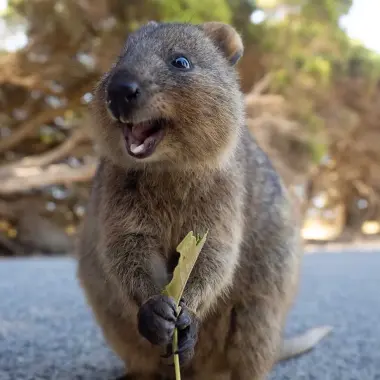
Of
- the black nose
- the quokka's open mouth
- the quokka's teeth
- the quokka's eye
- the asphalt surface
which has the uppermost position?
the quokka's eye

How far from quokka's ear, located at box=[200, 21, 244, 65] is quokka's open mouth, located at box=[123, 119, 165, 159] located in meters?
0.64

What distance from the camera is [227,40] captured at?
2.16 m

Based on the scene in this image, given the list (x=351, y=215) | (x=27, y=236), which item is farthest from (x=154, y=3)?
(x=351, y=215)

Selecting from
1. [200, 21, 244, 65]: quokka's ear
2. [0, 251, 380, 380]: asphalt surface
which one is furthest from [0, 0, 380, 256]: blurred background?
[200, 21, 244, 65]: quokka's ear

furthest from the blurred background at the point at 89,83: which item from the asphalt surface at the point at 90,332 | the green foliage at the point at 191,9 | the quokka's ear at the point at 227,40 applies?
the quokka's ear at the point at 227,40

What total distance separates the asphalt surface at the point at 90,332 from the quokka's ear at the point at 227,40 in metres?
1.47

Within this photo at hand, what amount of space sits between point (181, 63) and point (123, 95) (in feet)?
1.11

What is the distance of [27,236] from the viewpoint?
11102mm

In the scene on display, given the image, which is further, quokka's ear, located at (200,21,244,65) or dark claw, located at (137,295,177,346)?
quokka's ear, located at (200,21,244,65)

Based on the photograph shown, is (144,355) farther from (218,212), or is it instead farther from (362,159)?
(362,159)

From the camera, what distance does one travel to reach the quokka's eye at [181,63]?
1.78 m

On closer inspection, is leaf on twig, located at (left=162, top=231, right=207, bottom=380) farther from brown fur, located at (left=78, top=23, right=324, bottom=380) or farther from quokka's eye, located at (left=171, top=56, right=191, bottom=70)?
quokka's eye, located at (left=171, top=56, right=191, bottom=70)

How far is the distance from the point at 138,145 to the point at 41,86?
933cm

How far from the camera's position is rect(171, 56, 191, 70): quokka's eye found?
1779mm
